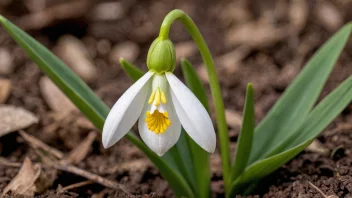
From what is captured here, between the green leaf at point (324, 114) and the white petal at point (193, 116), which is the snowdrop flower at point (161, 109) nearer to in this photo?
the white petal at point (193, 116)

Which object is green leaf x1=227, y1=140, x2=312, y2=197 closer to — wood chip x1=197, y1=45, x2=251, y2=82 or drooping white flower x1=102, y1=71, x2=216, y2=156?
drooping white flower x1=102, y1=71, x2=216, y2=156

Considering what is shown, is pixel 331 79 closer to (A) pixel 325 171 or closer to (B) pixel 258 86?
(B) pixel 258 86

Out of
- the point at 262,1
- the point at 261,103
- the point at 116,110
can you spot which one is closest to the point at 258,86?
the point at 261,103

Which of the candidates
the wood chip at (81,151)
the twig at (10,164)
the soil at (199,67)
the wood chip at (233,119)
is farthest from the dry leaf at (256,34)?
the twig at (10,164)

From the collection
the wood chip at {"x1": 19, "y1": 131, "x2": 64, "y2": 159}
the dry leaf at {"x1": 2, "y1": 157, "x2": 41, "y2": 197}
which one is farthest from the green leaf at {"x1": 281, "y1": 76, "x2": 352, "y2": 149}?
the wood chip at {"x1": 19, "y1": 131, "x2": 64, "y2": 159}

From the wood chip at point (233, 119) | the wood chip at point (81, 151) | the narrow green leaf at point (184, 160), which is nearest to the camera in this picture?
the narrow green leaf at point (184, 160)

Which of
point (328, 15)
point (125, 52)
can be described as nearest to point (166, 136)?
point (125, 52)

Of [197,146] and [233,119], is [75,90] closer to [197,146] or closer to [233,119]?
[197,146]
